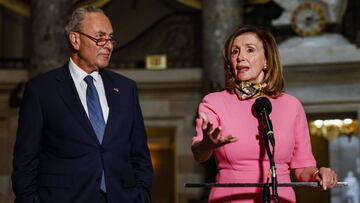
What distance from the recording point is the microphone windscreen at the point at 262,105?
10.0 feet

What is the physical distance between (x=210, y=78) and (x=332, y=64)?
61.9 inches

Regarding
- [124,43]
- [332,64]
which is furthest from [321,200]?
[124,43]

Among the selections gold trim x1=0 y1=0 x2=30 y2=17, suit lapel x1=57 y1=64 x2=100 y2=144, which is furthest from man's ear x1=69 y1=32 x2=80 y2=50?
gold trim x1=0 y1=0 x2=30 y2=17

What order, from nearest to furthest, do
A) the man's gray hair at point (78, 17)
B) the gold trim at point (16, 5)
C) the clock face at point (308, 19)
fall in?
the man's gray hair at point (78, 17), the clock face at point (308, 19), the gold trim at point (16, 5)

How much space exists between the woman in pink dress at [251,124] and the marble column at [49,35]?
660 centimetres

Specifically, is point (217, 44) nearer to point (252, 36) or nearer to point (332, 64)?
point (332, 64)

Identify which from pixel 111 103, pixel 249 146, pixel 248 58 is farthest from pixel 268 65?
pixel 111 103

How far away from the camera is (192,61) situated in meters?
11.4

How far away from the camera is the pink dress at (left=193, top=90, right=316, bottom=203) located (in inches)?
126

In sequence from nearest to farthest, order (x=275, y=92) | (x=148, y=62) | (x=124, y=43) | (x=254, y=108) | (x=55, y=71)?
(x=254, y=108), (x=275, y=92), (x=55, y=71), (x=148, y=62), (x=124, y=43)

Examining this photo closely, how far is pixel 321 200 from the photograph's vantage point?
472 inches

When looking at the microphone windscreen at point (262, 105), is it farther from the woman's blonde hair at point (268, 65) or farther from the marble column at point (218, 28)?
the marble column at point (218, 28)

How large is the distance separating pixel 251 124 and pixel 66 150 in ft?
2.81

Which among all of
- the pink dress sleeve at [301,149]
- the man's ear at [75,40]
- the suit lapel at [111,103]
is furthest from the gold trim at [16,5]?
the pink dress sleeve at [301,149]
